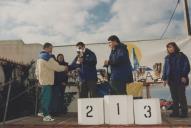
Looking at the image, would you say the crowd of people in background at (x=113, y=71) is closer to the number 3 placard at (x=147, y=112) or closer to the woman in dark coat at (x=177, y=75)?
the woman in dark coat at (x=177, y=75)

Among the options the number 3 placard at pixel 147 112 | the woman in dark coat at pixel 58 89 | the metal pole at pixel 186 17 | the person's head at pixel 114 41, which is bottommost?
the number 3 placard at pixel 147 112

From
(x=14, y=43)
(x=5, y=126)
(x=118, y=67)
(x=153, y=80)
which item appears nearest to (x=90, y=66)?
(x=118, y=67)

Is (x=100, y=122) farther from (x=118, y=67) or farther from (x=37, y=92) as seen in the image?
(x=37, y=92)

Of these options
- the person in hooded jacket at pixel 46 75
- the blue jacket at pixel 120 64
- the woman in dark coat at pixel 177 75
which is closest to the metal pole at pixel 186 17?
the woman in dark coat at pixel 177 75

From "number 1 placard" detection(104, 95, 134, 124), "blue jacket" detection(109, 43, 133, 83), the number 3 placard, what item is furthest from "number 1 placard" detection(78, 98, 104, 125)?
"blue jacket" detection(109, 43, 133, 83)

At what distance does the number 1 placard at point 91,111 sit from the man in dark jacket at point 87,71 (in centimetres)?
131

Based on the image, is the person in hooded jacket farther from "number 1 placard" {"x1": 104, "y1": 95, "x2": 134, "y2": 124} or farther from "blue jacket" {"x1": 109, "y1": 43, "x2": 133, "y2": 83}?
"number 1 placard" {"x1": 104, "y1": 95, "x2": 134, "y2": 124}

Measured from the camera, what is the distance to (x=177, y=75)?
8.41 m

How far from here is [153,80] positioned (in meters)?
12.0

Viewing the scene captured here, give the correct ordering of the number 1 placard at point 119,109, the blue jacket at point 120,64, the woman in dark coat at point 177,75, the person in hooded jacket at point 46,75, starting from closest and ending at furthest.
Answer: the number 1 placard at point 119,109 → the blue jacket at point 120,64 → the person in hooded jacket at point 46,75 → the woman in dark coat at point 177,75

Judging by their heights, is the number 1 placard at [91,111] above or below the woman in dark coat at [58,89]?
below

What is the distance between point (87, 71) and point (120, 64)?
1.10 m

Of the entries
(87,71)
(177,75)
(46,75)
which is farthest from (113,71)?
(177,75)

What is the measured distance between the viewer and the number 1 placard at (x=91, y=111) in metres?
7.09
